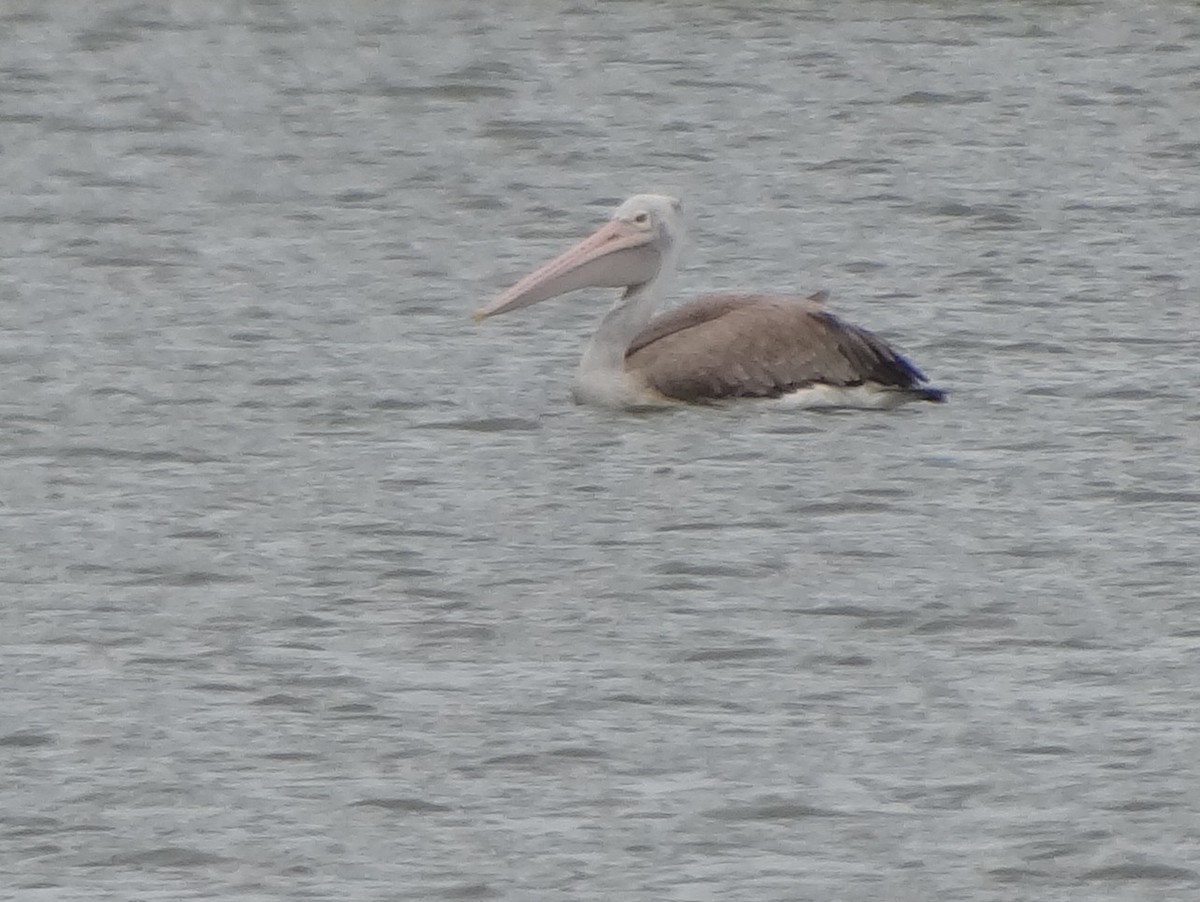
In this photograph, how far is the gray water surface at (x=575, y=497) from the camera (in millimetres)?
7902

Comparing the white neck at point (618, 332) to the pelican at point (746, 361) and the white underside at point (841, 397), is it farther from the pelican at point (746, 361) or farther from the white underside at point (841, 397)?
the white underside at point (841, 397)

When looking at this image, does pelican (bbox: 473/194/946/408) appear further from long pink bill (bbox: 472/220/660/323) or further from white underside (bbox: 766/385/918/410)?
long pink bill (bbox: 472/220/660/323)

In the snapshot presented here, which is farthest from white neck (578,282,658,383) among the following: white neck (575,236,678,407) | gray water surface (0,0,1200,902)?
gray water surface (0,0,1200,902)

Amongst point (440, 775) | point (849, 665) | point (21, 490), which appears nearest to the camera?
point (440, 775)

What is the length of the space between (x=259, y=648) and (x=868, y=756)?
152 centimetres

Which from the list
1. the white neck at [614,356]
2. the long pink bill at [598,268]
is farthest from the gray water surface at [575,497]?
the long pink bill at [598,268]

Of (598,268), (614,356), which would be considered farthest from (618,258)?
(614,356)

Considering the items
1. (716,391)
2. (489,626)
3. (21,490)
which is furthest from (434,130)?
(489,626)

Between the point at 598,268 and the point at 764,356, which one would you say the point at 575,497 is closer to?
the point at 764,356

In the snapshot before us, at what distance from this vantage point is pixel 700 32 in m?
19.9

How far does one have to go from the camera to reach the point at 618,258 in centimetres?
1263

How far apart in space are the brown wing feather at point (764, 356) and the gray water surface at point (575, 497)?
115 millimetres

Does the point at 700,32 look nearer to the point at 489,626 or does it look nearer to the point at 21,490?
the point at 21,490

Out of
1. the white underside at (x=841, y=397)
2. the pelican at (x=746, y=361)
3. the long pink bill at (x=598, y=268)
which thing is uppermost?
the long pink bill at (x=598, y=268)
